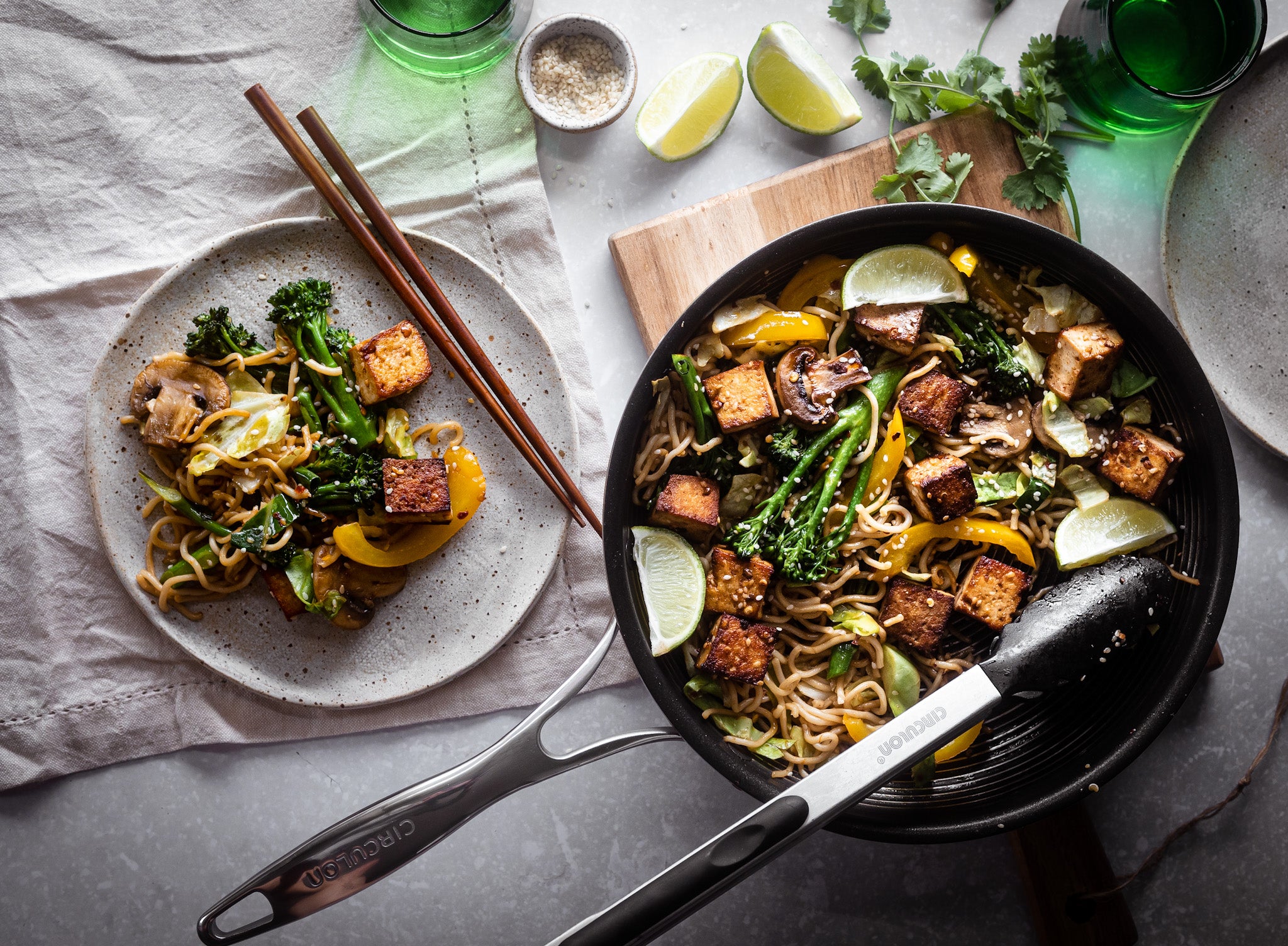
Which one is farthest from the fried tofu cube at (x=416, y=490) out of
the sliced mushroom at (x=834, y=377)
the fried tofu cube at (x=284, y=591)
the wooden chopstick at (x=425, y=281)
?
the sliced mushroom at (x=834, y=377)

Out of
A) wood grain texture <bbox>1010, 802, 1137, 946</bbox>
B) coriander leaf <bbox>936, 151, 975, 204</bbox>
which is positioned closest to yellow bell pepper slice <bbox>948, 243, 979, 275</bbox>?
coriander leaf <bbox>936, 151, 975, 204</bbox>

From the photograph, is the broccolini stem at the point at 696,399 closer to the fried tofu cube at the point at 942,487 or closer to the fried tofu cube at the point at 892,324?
the fried tofu cube at the point at 892,324

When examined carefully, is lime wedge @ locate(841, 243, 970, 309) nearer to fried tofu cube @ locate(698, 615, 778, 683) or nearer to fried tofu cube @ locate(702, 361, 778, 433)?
fried tofu cube @ locate(702, 361, 778, 433)

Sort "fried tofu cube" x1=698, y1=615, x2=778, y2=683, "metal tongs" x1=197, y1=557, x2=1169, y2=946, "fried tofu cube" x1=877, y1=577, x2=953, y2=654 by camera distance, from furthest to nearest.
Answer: "fried tofu cube" x1=877, y1=577, x2=953, y2=654
"fried tofu cube" x1=698, y1=615, x2=778, y2=683
"metal tongs" x1=197, y1=557, x2=1169, y2=946

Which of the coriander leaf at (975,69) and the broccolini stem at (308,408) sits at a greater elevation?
Result: the coriander leaf at (975,69)

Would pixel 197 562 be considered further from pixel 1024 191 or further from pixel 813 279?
pixel 1024 191

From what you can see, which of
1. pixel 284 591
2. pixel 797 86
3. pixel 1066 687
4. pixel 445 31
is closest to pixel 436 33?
pixel 445 31
